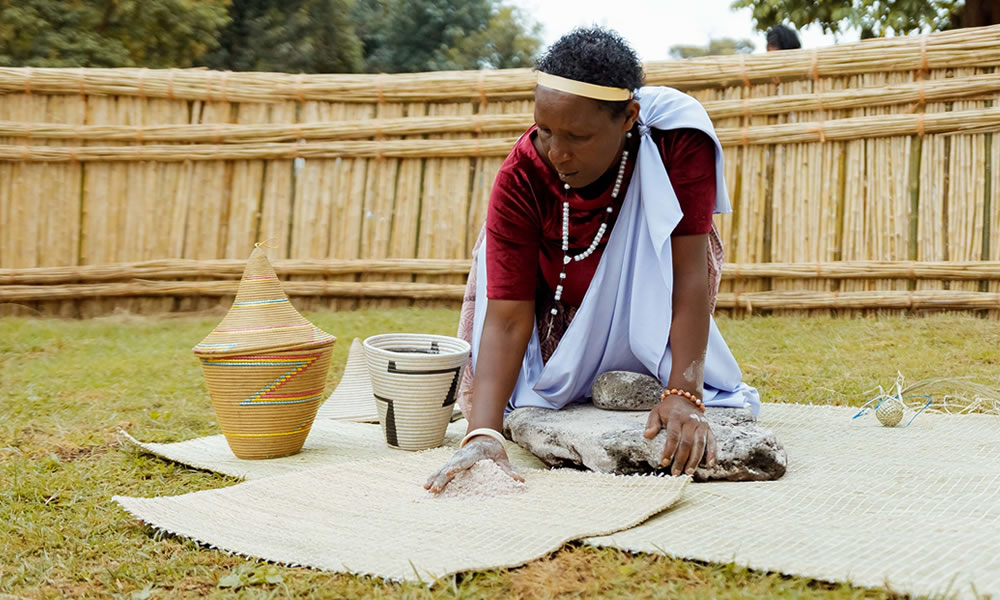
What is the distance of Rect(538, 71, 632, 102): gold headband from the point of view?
2.58 meters

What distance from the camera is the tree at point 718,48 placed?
26212mm

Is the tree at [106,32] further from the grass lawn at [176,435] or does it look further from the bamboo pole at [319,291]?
the grass lawn at [176,435]

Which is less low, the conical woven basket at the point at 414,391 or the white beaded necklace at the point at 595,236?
the white beaded necklace at the point at 595,236

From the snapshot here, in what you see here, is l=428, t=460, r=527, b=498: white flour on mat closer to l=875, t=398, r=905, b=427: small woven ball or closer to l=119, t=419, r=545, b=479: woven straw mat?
l=119, t=419, r=545, b=479: woven straw mat

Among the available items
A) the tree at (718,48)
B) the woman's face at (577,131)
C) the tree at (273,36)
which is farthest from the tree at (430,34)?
the woman's face at (577,131)

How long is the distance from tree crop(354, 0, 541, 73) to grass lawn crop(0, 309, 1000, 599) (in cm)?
1233

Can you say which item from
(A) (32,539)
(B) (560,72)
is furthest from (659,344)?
(A) (32,539)

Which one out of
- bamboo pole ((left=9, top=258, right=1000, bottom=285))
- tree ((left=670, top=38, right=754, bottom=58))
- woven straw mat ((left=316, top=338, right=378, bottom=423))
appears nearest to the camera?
woven straw mat ((left=316, top=338, right=378, bottom=423))

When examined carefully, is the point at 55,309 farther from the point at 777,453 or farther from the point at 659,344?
the point at 777,453

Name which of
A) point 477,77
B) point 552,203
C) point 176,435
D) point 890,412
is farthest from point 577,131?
point 477,77

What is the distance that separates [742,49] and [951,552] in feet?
86.1

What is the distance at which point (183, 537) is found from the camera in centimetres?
233

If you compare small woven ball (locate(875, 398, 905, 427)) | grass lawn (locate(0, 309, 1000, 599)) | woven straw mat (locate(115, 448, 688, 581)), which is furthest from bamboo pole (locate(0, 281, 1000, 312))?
woven straw mat (locate(115, 448, 688, 581))

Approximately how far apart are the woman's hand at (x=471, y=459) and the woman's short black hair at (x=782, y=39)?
16.8 ft
